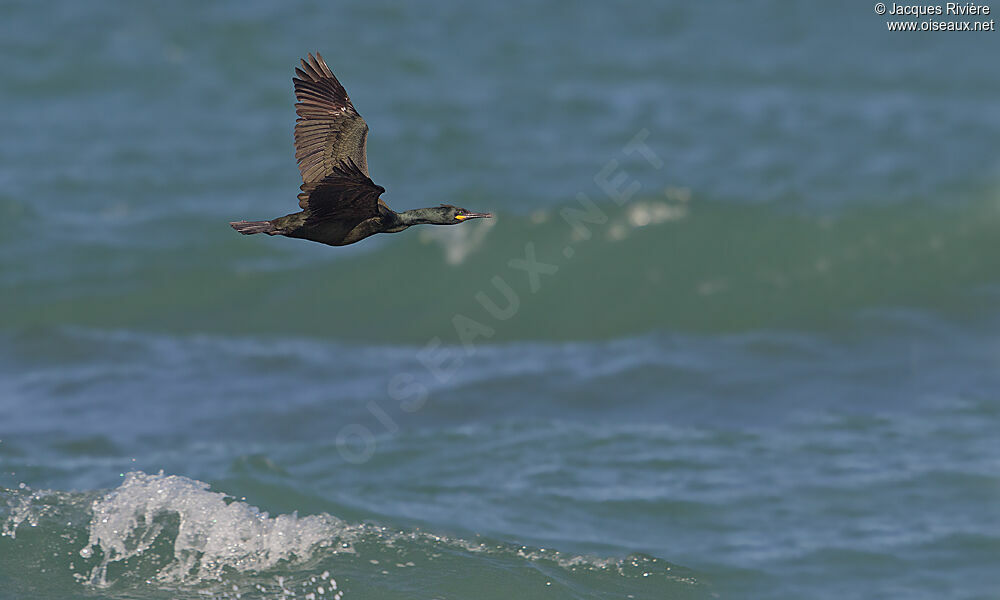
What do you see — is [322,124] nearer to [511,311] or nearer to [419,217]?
[419,217]

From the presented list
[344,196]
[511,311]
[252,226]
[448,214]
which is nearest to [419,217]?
[448,214]

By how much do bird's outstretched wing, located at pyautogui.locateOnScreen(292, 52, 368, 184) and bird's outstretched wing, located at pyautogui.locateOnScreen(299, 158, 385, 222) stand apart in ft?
1.11

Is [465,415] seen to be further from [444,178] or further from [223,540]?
[444,178]

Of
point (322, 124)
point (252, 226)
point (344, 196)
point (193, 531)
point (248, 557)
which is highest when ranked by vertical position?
point (322, 124)

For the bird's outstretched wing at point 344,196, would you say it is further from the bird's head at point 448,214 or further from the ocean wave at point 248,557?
the ocean wave at point 248,557

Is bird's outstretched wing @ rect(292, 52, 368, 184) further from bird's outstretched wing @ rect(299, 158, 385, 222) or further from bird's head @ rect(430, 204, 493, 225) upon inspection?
bird's head @ rect(430, 204, 493, 225)

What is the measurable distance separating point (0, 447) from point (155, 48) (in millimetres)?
9656

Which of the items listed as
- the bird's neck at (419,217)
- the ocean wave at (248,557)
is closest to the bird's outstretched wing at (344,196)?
the bird's neck at (419,217)

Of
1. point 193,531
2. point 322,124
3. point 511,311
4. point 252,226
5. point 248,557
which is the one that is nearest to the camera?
point 252,226

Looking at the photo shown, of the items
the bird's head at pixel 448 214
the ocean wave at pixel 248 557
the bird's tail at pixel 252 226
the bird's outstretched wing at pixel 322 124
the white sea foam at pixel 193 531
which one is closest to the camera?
the bird's tail at pixel 252 226

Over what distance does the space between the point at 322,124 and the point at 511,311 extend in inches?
319

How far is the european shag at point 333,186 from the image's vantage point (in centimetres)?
521

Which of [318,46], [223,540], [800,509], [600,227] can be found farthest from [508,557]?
[318,46]

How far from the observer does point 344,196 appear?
17.1 ft
